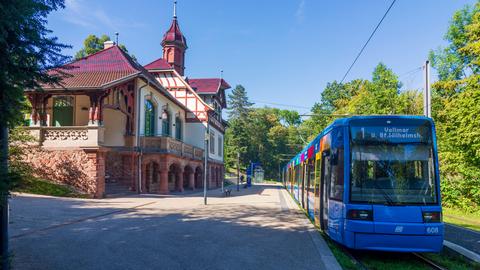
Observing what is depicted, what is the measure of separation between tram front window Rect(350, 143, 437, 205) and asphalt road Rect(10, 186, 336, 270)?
156cm

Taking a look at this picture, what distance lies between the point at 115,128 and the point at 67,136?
412 centimetres

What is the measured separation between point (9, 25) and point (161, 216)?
975cm

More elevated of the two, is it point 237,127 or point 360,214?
point 237,127

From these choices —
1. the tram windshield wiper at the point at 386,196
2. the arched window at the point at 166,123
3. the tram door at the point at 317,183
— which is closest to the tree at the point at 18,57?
the tram windshield wiper at the point at 386,196

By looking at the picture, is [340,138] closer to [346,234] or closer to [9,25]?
[346,234]

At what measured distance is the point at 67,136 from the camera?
1897 centimetres

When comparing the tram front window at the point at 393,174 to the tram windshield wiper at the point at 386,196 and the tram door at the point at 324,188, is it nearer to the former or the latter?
the tram windshield wiper at the point at 386,196

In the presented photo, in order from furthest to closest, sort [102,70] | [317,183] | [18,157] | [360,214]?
1. [102,70]
2. [18,157]
3. [317,183]
4. [360,214]

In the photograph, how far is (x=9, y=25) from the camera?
167 inches

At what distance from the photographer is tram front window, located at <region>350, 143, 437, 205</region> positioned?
739 centimetres

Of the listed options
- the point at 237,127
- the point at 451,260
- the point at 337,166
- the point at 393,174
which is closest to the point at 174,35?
the point at 337,166

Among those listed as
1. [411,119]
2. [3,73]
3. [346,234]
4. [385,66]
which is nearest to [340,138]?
[411,119]

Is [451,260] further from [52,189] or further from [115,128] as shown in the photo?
[115,128]

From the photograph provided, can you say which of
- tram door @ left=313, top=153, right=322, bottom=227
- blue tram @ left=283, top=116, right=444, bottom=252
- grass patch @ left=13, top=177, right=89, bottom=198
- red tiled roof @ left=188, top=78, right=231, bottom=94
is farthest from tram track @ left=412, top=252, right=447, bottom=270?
red tiled roof @ left=188, top=78, right=231, bottom=94
